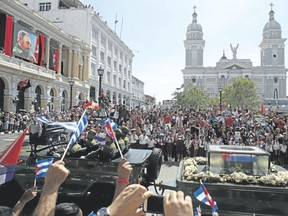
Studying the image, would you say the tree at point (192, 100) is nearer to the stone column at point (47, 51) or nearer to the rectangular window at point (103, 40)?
the rectangular window at point (103, 40)

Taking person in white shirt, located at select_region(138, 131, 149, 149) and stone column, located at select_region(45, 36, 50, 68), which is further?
stone column, located at select_region(45, 36, 50, 68)

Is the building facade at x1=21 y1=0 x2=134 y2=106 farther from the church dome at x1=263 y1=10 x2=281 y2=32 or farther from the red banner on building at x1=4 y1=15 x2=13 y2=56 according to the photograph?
the church dome at x1=263 y1=10 x2=281 y2=32

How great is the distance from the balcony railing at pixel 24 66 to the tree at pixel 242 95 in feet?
182

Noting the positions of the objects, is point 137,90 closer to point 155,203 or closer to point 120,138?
point 120,138

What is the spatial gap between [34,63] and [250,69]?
97785 mm

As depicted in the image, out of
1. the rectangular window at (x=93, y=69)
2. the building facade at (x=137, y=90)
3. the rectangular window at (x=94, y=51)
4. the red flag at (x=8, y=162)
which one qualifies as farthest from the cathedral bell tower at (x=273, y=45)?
the red flag at (x=8, y=162)

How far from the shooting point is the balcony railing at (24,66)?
3080 centimetres

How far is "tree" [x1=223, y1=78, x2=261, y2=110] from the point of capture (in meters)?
83.2

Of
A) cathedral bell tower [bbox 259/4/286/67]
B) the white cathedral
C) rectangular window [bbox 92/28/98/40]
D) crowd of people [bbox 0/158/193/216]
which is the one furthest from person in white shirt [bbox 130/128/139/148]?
cathedral bell tower [bbox 259/4/286/67]

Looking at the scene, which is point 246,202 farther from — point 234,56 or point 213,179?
point 234,56

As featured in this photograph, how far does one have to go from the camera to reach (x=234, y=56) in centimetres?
12606

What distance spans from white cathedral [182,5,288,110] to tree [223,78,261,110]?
31.1 m

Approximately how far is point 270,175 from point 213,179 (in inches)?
44.5

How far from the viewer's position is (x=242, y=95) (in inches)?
3263
